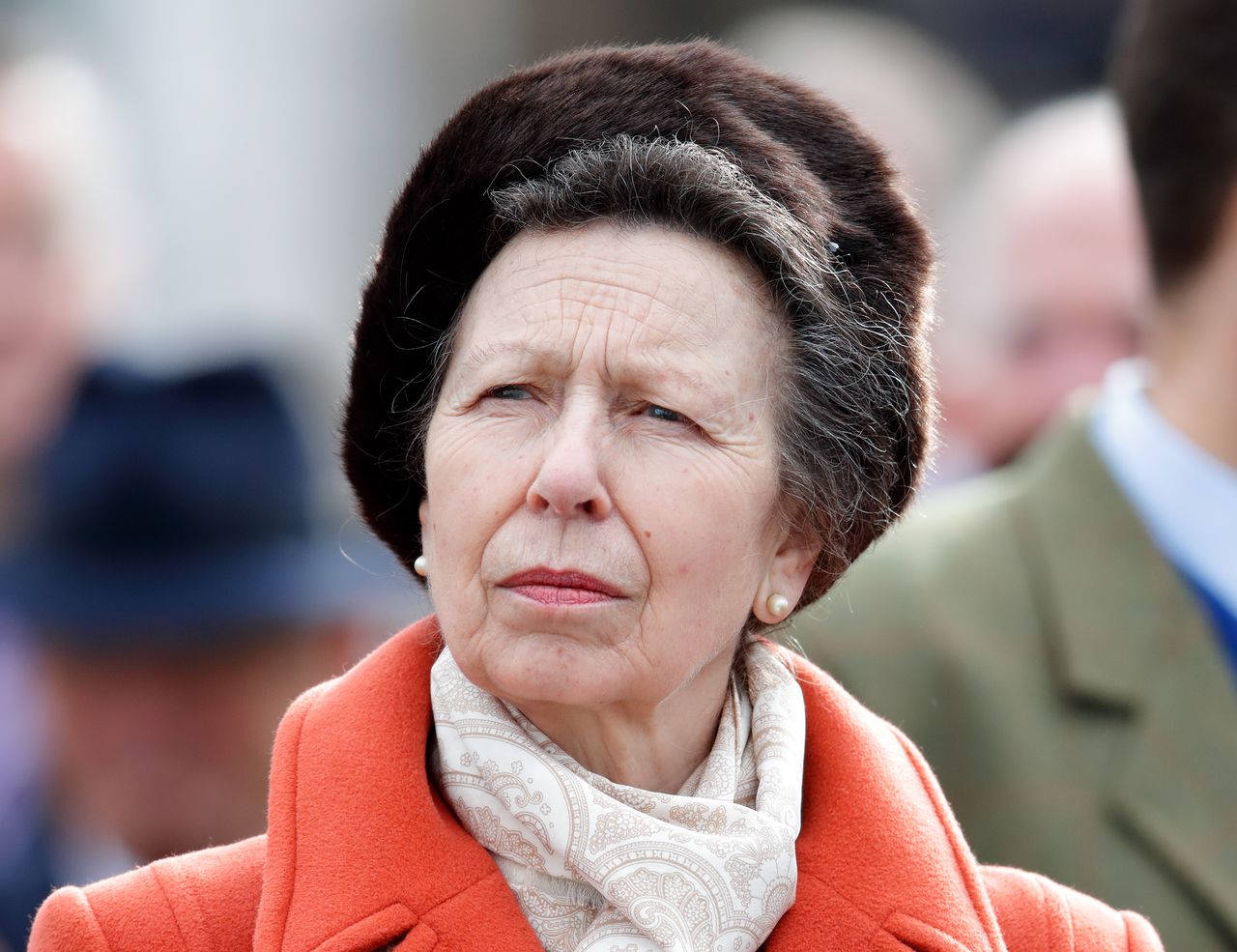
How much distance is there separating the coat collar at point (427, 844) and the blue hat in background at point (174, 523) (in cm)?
142

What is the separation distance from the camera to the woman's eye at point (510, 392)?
277cm

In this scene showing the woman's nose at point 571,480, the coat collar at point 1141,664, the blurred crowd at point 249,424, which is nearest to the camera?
the woman's nose at point 571,480

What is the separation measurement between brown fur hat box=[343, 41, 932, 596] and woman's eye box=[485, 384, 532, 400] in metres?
0.17

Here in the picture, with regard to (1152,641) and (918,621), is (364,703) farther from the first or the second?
(1152,641)

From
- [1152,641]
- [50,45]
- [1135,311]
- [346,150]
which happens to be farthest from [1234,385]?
[346,150]

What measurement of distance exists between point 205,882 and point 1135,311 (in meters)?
3.89

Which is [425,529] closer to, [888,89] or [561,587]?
[561,587]

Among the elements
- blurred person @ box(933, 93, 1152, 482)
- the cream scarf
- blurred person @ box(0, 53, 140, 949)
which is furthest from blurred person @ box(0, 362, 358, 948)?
blurred person @ box(933, 93, 1152, 482)

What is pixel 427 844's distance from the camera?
2713 millimetres

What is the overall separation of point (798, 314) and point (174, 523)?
200 centimetres

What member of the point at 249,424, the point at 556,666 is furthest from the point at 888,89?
the point at 556,666

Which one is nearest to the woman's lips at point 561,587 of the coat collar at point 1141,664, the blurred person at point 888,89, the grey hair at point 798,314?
the grey hair at point 798,314

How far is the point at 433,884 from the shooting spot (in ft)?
8.82

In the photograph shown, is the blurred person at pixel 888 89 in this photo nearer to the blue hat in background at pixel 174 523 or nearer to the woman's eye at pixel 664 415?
the blue hat in background at pixel 174 523
